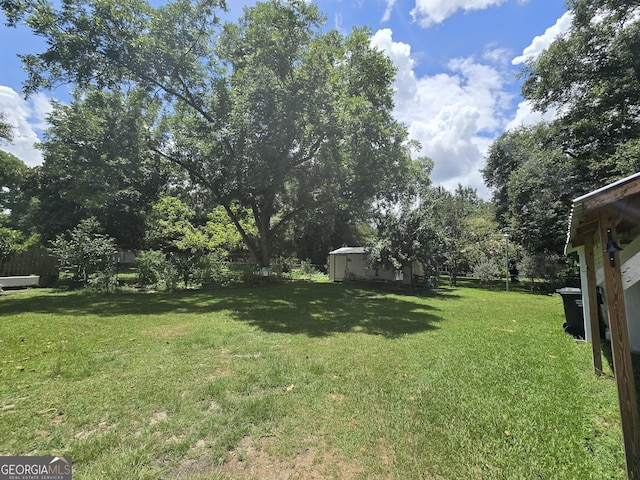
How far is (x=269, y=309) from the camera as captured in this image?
9.32 meters

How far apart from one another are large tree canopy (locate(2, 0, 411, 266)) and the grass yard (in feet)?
27.8

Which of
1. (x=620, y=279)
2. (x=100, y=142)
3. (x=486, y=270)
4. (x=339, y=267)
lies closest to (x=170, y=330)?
(x=620, y=279)

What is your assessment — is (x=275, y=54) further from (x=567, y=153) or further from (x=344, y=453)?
(x=567, y=153)

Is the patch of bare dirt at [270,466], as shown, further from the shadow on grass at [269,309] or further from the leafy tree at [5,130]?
the leafy tree at [5,130]

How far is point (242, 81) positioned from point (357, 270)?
12.7 meters

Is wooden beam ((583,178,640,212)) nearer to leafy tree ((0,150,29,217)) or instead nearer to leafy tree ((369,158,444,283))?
leafy tree ((369,158,444,283))

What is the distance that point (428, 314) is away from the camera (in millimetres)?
9102

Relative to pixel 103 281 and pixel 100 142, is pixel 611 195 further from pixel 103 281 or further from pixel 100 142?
pixel 100 142

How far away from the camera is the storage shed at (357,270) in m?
18.6

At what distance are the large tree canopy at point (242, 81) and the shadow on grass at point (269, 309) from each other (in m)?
5.07

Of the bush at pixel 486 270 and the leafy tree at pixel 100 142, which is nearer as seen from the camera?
the leafy tree at pixel 100 142

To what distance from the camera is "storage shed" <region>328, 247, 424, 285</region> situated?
731 inches

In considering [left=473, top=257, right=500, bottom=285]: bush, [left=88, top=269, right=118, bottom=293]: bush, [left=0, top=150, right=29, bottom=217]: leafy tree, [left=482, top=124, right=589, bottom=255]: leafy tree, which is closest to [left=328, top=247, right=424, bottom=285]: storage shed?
[left=473, top=257, right=500, bottom=285]: bush

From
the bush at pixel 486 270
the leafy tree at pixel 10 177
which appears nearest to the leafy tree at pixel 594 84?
the bush at pixel 486 270
